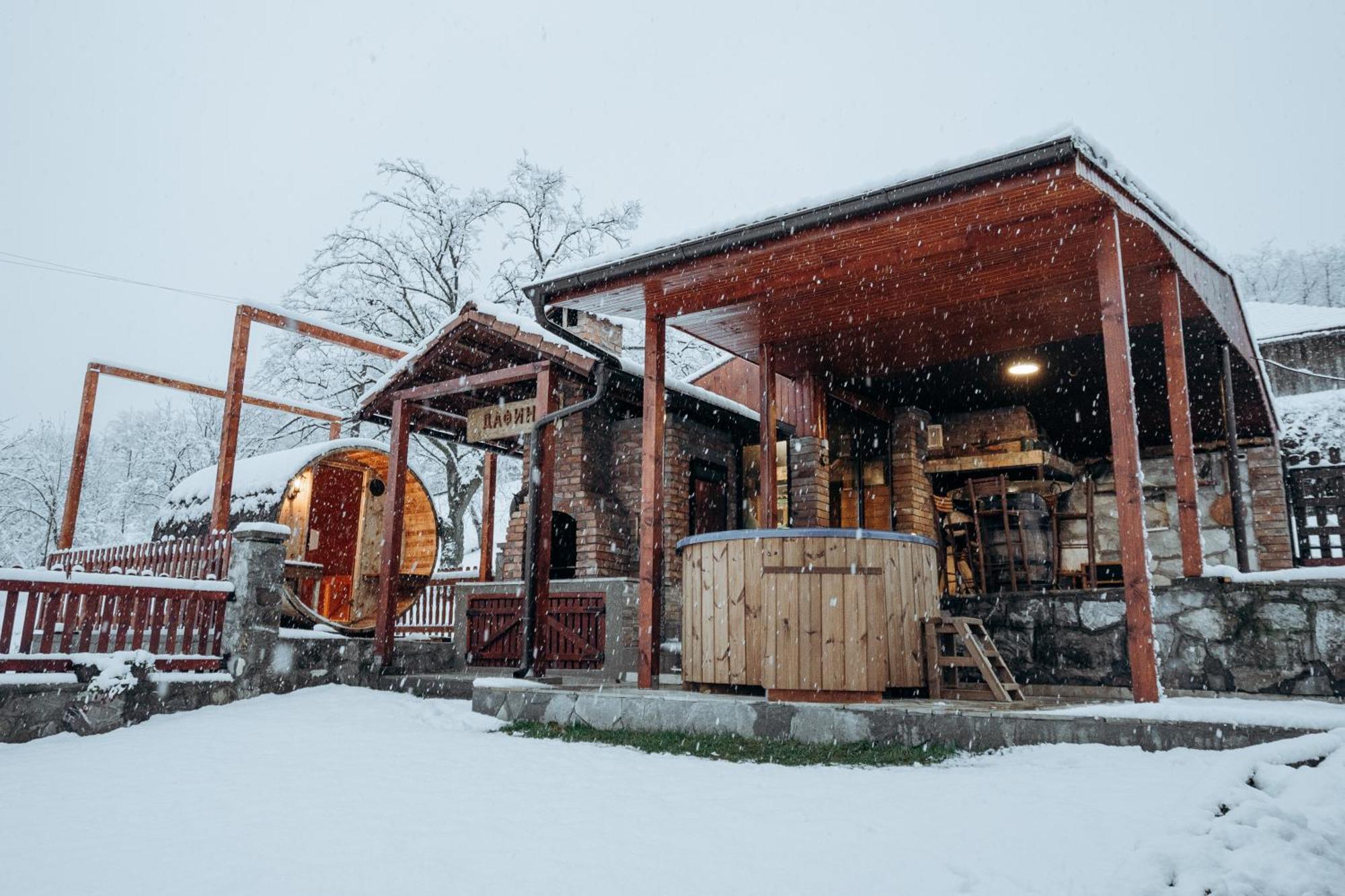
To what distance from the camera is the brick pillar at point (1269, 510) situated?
11336 mm

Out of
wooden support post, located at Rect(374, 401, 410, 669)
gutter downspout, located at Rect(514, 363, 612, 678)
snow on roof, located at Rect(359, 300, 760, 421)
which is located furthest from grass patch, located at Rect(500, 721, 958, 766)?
wooden support post, located at Rect(374, 401, 410, 669)

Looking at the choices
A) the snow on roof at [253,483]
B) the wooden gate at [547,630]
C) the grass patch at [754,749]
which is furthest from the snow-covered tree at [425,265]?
the grass patch at [754,749]

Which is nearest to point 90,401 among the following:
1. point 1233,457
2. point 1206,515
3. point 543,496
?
point 543,496

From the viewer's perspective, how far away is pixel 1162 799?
3639 mm

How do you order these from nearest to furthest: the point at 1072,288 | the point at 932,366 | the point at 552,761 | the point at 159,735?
1. the point at 552,761
2. the point at 159,735
3. the point at 1072,288
4. the point at 932,366

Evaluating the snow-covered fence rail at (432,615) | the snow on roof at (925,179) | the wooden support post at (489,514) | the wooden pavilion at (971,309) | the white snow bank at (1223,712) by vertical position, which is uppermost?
the snow on roof at (925,179)

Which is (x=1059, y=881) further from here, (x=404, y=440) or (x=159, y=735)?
(x=404, y=440)

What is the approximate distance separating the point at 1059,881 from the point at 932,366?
744 centimetres

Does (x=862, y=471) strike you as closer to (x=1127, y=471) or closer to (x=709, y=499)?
(x=709, y=499)

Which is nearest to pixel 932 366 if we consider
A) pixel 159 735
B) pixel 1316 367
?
pixel 159 735

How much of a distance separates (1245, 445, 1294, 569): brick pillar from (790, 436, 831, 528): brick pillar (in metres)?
6.18

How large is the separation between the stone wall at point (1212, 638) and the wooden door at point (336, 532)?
10366 mm

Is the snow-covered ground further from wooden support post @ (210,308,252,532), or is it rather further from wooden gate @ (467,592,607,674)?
wooden support post @ (210,308,252,532)

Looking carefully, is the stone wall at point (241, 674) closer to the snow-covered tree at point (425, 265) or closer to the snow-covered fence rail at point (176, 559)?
the snow-covered fence rail at point (176, 559)
